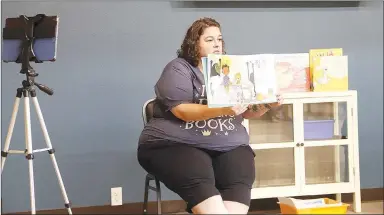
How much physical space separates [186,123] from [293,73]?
3.75ft

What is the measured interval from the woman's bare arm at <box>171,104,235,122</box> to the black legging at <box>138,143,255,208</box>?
0.44 feet

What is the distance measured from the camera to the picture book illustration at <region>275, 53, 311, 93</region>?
3217 mm

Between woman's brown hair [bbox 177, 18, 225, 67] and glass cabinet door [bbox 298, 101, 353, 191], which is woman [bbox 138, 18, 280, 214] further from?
glass cabinet door [bbox 298, 101, 353, 191]

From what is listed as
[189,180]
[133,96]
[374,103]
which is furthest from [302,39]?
[189,180]

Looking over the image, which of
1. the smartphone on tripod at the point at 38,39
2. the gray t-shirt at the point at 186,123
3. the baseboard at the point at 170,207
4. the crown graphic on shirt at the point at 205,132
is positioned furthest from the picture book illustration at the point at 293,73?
the smartphone on tripod at the point at 38,39

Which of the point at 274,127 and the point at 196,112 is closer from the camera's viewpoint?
the point at 196,112

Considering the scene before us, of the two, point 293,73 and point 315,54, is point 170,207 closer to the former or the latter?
point 293,73

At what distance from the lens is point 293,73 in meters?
3.25

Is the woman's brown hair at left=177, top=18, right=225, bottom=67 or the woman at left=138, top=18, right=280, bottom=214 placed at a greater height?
the woman's brown hair at left=177, top=18, right=225, bottom=67

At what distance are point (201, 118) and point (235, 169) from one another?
260 mm

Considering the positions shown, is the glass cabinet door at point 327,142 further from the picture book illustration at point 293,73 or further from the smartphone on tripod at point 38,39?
the smartphone on tripod at point 38,39

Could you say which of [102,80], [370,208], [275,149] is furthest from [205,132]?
[370,208]

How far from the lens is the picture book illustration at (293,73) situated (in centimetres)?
322

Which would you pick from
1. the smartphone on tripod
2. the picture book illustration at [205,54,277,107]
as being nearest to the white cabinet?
the picture book illustration at [205,54,277,107]
